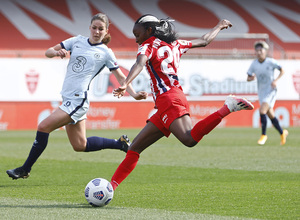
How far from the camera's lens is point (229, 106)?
5.85m

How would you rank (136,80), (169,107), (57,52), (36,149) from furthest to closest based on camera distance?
(136,80), (36,149), (57,52), (169,107)

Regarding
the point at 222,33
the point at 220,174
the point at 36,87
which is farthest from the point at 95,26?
the point at 222,33

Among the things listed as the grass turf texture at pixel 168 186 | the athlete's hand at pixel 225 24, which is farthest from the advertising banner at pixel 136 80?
the athlete's hand at pixel 225 24

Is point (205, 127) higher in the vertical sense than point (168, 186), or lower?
higher

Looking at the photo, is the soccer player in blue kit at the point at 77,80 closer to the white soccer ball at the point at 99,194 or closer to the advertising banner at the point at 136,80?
the white soccer ball at the point at 99,194

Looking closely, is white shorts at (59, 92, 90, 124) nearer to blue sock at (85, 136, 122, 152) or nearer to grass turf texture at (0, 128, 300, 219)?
blue sock at (85, 136, 122, 152)

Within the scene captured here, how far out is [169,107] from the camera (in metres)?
6.05

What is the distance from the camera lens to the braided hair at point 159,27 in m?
6.20

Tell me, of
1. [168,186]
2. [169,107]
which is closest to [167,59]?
[169,107]

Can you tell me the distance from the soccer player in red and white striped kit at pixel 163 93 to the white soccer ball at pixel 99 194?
27 cm

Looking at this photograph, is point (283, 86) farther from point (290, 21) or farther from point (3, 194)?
point (3, 194)

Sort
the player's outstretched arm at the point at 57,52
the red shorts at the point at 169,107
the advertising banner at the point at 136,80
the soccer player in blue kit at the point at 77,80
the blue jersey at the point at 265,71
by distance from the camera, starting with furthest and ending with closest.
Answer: the advertising banner at the point at 136,80 < the blue jersey at the point at 265,71 < the soccer player in blue kit at the point at 77,80 < the player's outstretched arm at the point at 57,52 < the red shorts at the point at 169,107

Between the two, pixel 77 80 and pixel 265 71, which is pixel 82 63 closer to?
pixel 77 80

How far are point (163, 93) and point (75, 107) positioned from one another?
5.61 feet
